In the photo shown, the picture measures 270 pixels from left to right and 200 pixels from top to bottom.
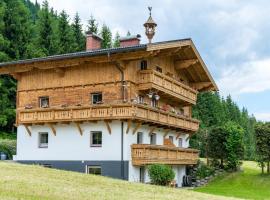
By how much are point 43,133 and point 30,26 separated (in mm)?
28193

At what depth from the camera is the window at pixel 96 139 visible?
1248 inches

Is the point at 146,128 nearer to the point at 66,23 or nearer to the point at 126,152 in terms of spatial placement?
Result: the point at 126,152

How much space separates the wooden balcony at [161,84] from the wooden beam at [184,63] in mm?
1996

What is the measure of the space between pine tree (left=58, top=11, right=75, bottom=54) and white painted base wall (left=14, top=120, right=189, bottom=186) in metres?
27.0

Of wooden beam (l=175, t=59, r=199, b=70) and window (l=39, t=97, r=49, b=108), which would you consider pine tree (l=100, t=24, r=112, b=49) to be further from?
window (l=39, t=97, r=49, b=108)

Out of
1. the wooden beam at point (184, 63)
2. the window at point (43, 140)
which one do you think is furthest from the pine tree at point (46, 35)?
the window at point (43, 140)

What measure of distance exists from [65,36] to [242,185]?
3320 cm

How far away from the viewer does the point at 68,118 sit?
104 feet

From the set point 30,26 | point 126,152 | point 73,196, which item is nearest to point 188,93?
point 126,152

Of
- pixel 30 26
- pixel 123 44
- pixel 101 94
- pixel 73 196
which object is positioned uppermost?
pixel 30 26

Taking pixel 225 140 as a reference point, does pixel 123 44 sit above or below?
above

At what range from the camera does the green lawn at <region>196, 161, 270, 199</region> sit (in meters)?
32.0

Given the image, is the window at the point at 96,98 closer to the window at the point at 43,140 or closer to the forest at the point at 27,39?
the window at the point at 43,140

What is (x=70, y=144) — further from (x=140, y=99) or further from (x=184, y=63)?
(x=184, y=63)
